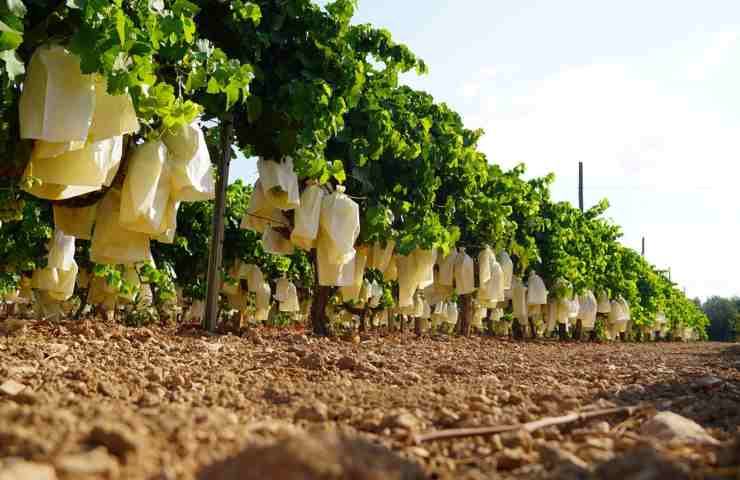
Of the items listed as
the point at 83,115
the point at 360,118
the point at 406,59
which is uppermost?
A: the point at 406,59

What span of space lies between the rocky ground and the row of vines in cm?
82

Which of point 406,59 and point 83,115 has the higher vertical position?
point 406,59

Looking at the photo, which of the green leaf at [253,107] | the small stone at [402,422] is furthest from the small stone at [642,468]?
the green leaf at [253,107]

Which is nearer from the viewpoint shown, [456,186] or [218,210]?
[218,210]

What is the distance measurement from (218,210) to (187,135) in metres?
2.59

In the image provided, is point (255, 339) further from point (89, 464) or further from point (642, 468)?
point (642, 468)

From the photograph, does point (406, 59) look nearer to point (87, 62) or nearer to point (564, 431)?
point (87, 62)

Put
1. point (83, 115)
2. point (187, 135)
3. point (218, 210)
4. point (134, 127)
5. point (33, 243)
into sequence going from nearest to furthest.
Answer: point (83, 115), point (134, 127), point (187, 135), point (218, 210), point (33, 243)

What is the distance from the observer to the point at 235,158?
6090 mm

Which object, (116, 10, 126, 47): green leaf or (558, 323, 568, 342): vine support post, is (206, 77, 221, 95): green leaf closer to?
(116, 10, 126, 47): green leaf

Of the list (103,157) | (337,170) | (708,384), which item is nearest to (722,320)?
(337,170)

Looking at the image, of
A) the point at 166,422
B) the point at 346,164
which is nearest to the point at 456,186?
the point at 346,164

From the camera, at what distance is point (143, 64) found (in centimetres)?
297

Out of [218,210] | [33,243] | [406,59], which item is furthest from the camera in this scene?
[33,243]
